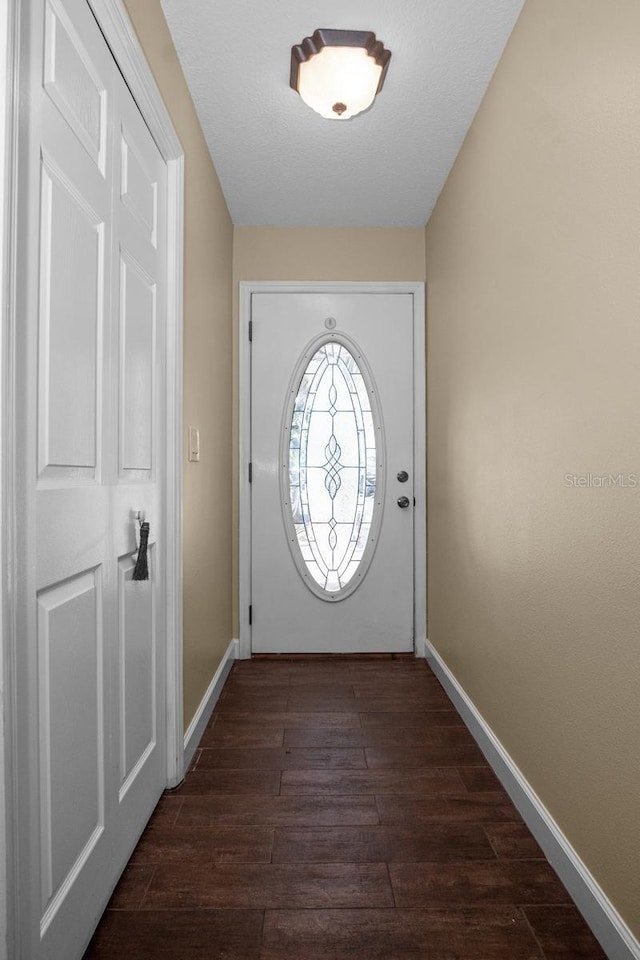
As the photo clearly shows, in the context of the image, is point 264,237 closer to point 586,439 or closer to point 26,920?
point 586,439

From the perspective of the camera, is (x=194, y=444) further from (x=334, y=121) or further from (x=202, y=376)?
(x=334, y=121)

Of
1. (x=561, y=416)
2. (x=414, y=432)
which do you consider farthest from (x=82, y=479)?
(x=414, y=432)

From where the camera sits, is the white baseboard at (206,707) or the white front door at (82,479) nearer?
the white front door at (82,479)

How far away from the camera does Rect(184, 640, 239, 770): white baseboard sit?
6.98 feet

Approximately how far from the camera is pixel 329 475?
3355 millimetres

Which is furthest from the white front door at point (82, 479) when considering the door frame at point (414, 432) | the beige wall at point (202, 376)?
the door frame at point (414, 432)

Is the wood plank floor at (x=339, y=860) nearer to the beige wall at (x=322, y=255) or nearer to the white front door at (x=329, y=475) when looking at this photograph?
the white front door at (x=329, y=475)

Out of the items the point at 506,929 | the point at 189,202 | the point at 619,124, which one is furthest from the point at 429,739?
the point at 189,202

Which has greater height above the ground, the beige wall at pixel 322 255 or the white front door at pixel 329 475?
the beige wall at pixel 322 255

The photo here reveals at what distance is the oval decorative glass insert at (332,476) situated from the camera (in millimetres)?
3346

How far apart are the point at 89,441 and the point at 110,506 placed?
0.62ft

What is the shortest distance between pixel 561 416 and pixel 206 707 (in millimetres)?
1788

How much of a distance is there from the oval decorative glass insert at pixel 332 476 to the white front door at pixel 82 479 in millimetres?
1607

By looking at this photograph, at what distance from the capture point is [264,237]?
3.37m
